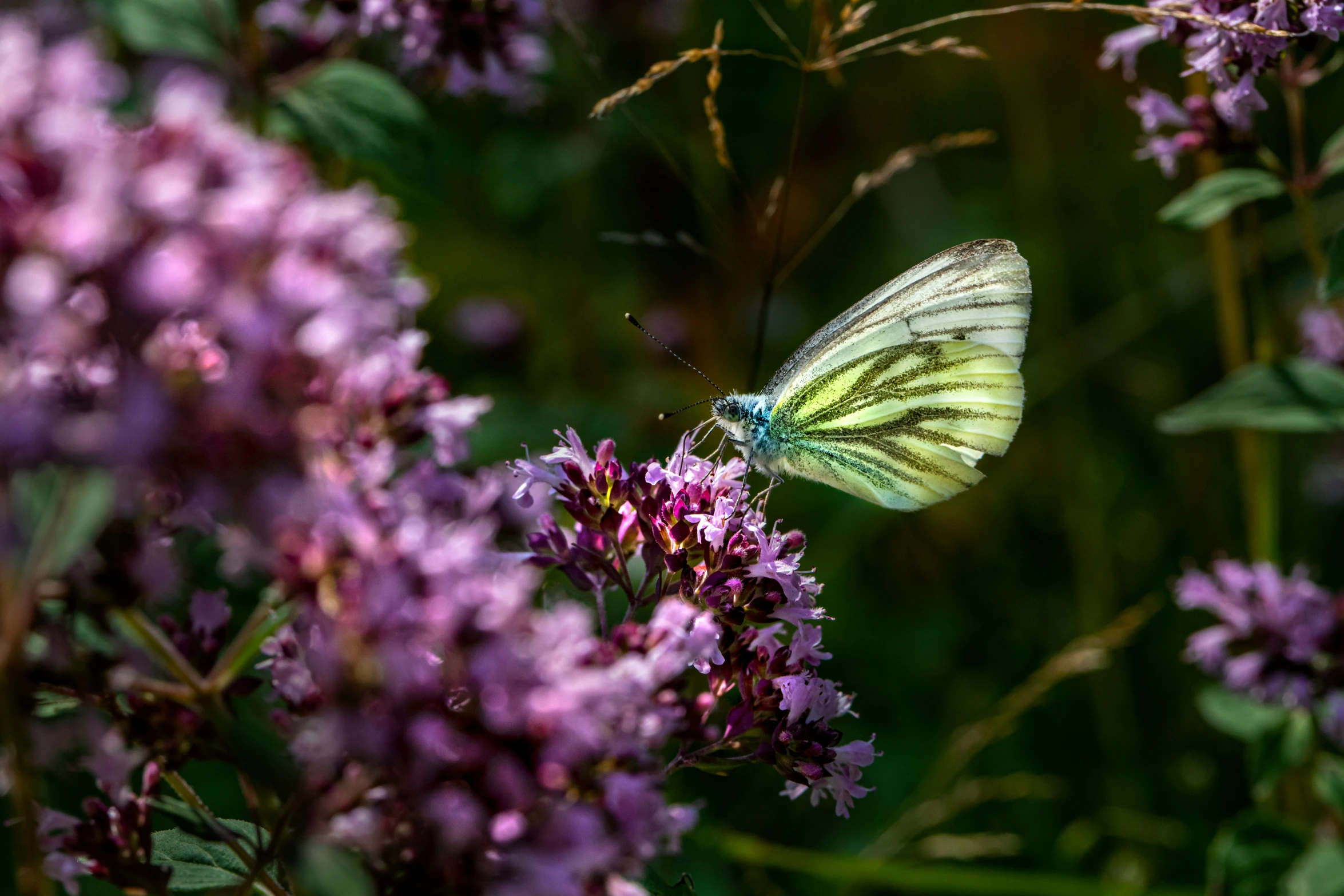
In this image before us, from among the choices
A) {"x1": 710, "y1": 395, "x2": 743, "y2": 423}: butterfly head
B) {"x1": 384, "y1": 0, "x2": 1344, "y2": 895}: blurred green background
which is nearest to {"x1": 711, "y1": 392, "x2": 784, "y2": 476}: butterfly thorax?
{"x1": 710, "y1": 395, "x2": 743, "y2": 423}: butterfly head

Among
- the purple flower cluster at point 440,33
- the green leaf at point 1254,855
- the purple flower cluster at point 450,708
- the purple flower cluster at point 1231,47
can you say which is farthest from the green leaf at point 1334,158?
the purple flower cluster at point 450,708

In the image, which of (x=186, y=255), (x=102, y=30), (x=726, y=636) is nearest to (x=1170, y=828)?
(x=726, y=636)

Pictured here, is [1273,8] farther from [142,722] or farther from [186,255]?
[142,722]

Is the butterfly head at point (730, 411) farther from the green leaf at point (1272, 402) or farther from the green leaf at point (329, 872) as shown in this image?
the green leaf at point (329, 872)

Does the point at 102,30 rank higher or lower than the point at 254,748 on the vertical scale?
higher

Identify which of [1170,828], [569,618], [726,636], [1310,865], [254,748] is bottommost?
[1170,828]

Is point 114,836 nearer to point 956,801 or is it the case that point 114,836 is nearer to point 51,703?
point 51,703

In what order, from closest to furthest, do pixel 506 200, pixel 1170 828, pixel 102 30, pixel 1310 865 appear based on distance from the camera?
pixel 1310 865
pixel 1170 828
pixel 102 30
pixel 506 200
